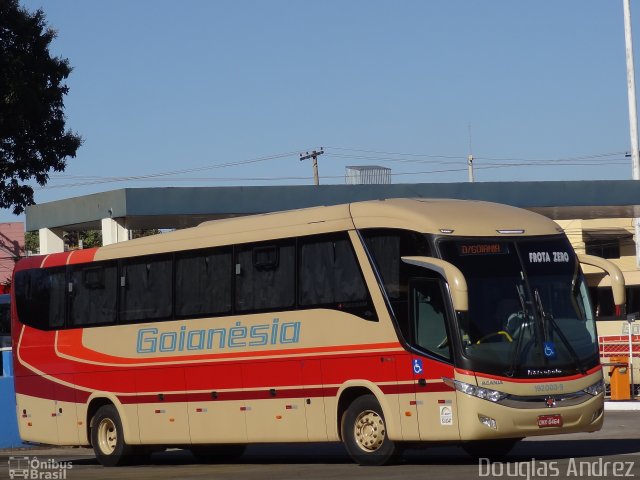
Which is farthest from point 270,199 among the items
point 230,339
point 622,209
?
point 230,339

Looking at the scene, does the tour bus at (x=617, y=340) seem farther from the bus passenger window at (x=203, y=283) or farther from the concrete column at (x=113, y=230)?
the bus passenger window at (x=203, y=283)

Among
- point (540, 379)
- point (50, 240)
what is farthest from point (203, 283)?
point (50, 240)

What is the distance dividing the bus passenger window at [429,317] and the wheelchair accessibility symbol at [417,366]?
18 cm

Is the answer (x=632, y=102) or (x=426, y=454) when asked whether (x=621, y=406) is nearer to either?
(x=426, y=454)

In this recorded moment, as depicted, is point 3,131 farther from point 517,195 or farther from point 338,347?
point 338,347

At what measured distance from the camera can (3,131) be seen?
31.4 metres

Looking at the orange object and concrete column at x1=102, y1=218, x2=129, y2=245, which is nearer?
the orange object

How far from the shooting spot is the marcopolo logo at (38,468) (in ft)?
55.8

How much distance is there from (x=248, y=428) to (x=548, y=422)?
481cm

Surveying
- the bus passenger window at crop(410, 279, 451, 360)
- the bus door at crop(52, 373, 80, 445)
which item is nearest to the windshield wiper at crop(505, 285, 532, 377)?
the bus passenger window at crop(410, 279, 451, 360)

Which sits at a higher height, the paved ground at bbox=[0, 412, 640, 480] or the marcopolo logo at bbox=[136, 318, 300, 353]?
the marcopolo logo at bbox=[136, 318, 300, 353]

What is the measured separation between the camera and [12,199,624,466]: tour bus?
1545cm

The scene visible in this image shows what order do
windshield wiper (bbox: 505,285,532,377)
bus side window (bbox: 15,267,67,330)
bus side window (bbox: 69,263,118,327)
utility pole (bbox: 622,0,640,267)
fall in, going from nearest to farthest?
windshield wiper (bbox: 505,285,532,377), bus side window (bbox: 69,263,118,327), bus side window (bbox: 15,267,67,330), utility pole (bbox: 622,0,640,267)

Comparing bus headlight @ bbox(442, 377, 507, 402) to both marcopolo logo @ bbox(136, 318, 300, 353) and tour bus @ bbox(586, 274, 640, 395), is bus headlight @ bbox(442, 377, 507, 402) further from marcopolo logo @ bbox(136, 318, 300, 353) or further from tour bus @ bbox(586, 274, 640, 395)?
tour bus @ bbox(586, 274, 640, 395)
